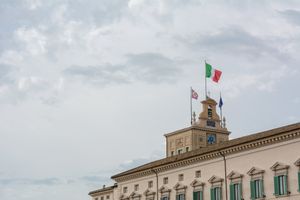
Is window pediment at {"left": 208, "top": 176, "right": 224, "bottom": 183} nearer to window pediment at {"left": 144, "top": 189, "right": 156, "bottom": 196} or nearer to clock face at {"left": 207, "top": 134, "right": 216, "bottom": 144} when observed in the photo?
window pediment at {"left": 144, "top": 189, "right": 156, "bottom": 196}

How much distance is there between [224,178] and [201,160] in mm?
4203

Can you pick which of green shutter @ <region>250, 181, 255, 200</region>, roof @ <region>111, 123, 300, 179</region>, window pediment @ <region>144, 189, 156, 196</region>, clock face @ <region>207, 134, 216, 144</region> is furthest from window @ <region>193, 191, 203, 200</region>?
clock face @ <region>207, 134, 216, 144</region>

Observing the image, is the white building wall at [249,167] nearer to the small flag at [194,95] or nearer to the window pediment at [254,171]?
the window pediment at [254,171]

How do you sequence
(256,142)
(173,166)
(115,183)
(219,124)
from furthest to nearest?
(219,124)
(115,183)
(173,166)
(256,142)

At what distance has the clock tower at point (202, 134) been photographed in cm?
→ 9250

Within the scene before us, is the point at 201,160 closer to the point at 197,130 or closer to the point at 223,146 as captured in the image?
the point at 223,146

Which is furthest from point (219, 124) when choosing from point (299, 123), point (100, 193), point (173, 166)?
point (299, 123)

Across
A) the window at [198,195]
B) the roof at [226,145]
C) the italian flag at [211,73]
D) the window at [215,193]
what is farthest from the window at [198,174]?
the italian flag at [211,73]

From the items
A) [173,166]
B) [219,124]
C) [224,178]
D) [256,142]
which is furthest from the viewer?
[219,124]

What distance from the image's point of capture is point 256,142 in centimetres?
5719

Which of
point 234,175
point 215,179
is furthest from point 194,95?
point 234,175

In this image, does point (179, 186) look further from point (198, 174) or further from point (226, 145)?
point (226, 145)

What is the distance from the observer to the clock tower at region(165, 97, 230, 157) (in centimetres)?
9250

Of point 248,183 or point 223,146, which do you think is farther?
point 223,146
